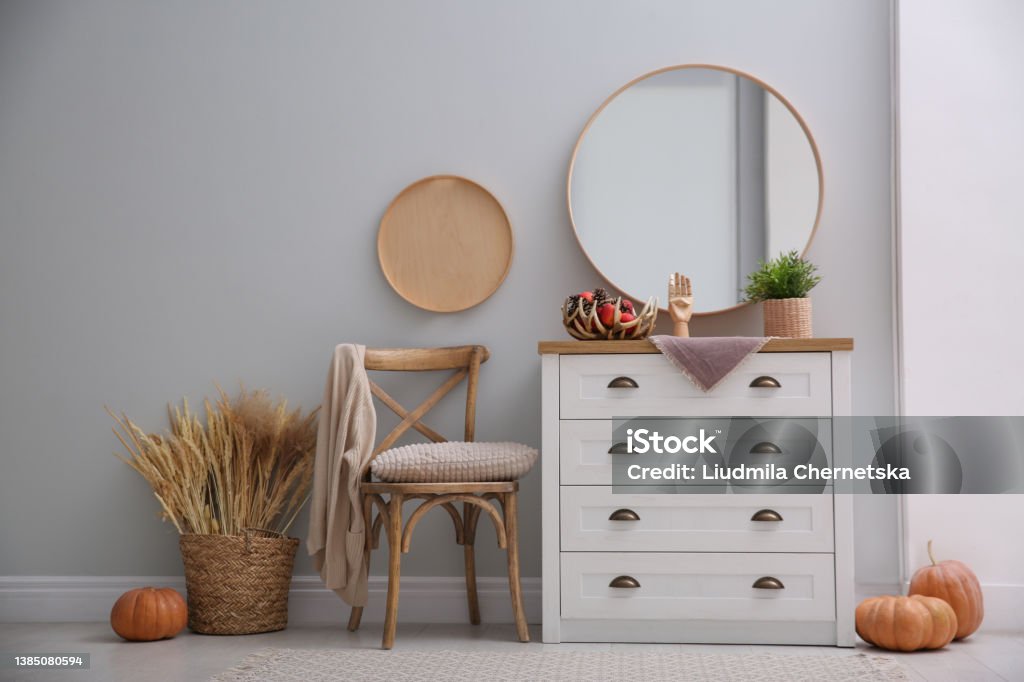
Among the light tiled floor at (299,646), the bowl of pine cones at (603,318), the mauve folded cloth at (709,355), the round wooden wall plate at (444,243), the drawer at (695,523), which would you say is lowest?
the light tiled floor at (299,646)

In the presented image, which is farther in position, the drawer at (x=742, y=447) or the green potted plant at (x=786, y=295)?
the green potted plant at (x=786, y=295)

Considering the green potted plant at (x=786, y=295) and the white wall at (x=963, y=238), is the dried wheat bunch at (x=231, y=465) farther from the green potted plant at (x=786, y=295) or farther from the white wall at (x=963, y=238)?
the white wall at (x=963, y=238)

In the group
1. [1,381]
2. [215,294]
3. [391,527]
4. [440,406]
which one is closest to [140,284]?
[215,294]

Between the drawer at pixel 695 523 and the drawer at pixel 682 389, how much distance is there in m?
0.22

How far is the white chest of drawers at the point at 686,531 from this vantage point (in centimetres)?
255

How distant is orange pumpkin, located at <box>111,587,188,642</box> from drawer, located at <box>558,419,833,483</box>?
3.79ft

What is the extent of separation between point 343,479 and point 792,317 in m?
1.36

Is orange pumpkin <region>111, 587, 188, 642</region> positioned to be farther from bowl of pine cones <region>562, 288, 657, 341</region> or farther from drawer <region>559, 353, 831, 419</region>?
bowl of pine cones <region>562, 288, 657, 341</region>

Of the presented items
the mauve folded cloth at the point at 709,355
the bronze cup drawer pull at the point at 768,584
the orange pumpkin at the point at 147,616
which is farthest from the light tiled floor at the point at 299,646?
the mauve folded cloth at the point at 709,355

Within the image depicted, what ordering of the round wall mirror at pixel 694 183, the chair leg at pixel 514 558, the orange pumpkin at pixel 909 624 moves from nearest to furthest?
the orange pumpkin at pixel 909 624 → the chair leg at pixel 514 558 → the round wall mirror at pixel 694 183

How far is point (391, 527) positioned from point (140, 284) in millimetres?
1268

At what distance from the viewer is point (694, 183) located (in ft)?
10.0

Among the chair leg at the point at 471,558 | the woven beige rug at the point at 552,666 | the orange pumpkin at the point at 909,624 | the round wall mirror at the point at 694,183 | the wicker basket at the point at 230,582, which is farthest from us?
the round wall mirror at the point at 694,183

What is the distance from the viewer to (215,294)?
10.4 feet
